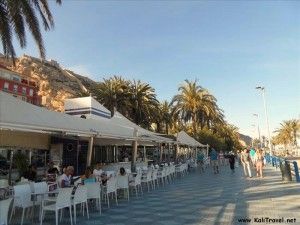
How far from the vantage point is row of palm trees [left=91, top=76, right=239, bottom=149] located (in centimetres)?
3722

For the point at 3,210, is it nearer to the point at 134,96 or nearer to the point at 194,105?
the point at 134,96

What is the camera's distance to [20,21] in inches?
530

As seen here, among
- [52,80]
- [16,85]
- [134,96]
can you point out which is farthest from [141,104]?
[52,80]

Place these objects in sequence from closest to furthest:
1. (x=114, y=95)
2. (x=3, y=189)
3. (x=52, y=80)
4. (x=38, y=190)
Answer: (x=38, y=190)
(x=3, y=189)
(x=114, y=95)
(x=52, y=80)

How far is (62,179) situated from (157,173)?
7.75 metres

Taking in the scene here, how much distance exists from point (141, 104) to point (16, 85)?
163ft

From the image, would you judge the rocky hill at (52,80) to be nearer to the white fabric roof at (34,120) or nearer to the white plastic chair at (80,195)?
the white fabric roof at (34,120)

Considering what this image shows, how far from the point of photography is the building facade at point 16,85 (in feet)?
247

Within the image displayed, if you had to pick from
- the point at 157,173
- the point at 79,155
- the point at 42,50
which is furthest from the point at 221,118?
the point at 42,50

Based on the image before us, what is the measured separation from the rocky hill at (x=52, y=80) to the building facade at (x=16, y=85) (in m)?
11.7

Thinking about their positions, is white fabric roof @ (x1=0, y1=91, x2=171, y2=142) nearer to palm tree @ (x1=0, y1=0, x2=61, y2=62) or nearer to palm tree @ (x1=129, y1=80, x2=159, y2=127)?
palm tree @ (x1=0, y1=0, x2=61, y2=62)

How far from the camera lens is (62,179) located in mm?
9828

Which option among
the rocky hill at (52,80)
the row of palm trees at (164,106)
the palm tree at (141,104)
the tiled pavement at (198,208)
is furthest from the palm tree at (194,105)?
the rocky hill at (52,80)

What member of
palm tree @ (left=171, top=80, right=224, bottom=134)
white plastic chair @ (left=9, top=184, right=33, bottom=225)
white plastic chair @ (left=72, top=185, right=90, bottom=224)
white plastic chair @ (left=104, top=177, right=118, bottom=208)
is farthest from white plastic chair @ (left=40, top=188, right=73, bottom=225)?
palm tree @ (left=171, top=80, right=224, bottom=134)
